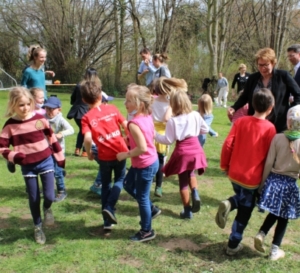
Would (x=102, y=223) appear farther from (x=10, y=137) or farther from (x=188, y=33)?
(x=188, y=33)

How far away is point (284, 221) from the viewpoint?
10.3 feet

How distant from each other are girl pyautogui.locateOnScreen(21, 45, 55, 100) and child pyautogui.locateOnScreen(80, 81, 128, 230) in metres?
2.06

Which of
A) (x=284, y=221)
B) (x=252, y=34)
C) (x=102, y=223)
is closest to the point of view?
(x=284, y=221)

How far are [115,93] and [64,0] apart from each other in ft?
29.0

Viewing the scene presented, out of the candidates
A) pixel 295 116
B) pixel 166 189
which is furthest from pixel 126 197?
pixel 295 116

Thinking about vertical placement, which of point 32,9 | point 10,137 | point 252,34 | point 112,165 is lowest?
point 112,165

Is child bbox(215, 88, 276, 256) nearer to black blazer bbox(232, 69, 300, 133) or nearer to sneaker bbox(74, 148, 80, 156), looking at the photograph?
black blazer bbox(232, 69, 300, 133)

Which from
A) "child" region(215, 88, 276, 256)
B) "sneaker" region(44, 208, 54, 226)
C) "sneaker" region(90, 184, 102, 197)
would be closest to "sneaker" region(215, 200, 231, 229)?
"child" region(215, 88, 276, 256)

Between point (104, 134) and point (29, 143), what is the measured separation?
73 centimetres

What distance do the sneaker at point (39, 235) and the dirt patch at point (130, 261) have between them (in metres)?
0.87

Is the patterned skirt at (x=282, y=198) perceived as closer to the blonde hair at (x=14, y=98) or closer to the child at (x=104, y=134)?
the child at (x=104, y=134)

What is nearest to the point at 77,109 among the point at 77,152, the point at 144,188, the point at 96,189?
the point at 77,152

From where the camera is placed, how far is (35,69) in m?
5.40

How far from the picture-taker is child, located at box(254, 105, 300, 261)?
9.68 feet
